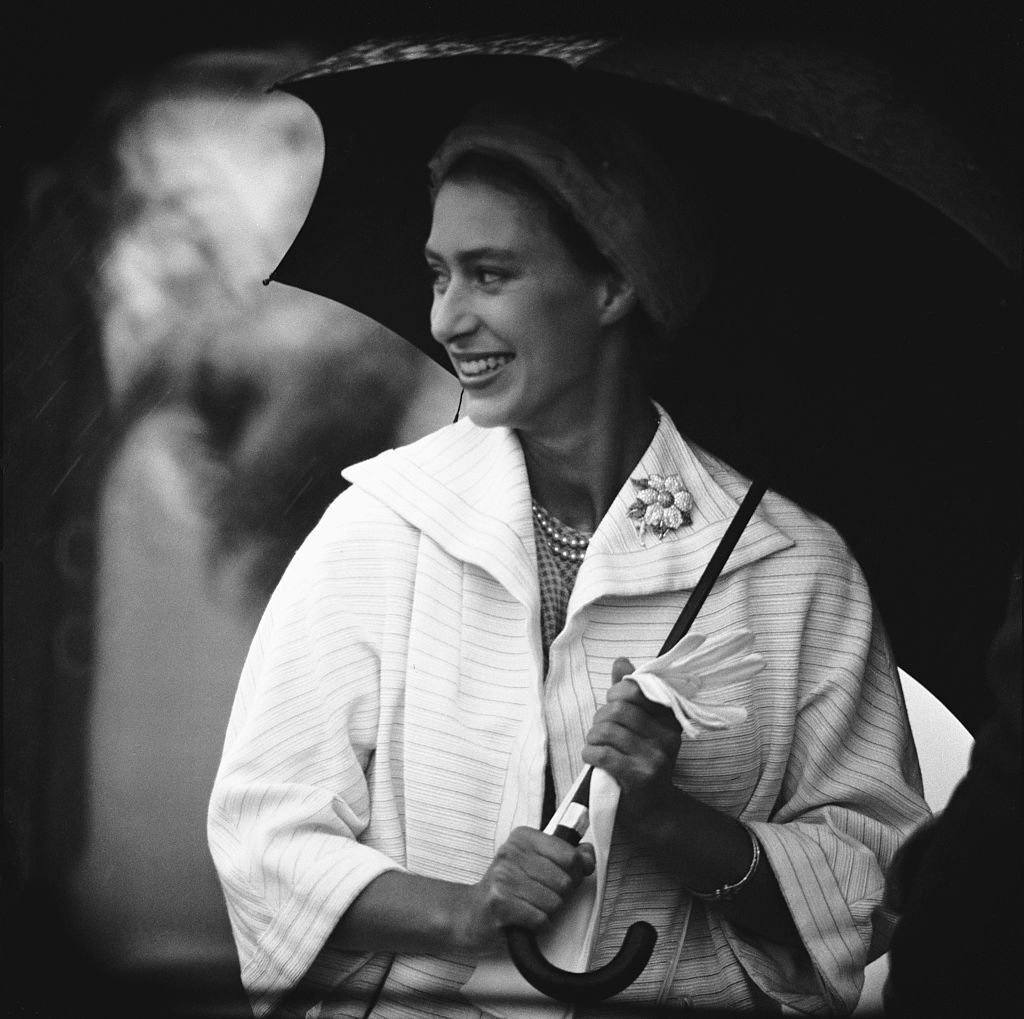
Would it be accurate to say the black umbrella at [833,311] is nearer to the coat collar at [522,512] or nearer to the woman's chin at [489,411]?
the coat collar at [522,512]

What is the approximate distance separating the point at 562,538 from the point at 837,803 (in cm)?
54

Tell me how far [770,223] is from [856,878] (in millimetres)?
933

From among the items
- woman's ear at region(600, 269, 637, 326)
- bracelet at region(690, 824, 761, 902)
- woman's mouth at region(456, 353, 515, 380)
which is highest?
woman's ear at region(600, 269, 637, 326)

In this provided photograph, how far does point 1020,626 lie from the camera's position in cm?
198

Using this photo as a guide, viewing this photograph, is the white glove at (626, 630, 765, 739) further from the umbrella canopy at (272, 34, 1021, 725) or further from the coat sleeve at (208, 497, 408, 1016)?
the coat sleeve at (208, 497, 408, 1016)

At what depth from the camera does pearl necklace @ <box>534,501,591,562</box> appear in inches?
98.4

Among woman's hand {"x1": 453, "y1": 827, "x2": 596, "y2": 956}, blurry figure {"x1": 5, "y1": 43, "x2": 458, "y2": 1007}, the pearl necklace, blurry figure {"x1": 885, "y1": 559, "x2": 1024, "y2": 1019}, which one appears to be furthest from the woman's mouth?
blurry figure {"x1": 885, "y1": 559, "x2": 1024, "y2": 1019}

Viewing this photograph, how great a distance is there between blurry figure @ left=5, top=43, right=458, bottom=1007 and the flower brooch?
409mm

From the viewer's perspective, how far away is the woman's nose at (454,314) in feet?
7.97

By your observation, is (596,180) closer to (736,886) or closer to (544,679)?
(544,679)

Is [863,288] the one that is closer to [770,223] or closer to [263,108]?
[770,223]

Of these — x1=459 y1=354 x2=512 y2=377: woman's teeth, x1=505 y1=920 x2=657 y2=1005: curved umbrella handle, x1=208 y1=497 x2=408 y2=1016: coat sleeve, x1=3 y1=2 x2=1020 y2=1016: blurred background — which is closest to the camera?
x1=505 y1=920 x2=657 y2=1005: curved umbrella handle

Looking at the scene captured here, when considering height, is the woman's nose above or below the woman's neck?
above

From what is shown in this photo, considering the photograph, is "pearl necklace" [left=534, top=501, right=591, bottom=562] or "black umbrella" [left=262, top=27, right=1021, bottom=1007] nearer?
"black umbrella" [left=262, top=27, right=1021, bottom=1007]
